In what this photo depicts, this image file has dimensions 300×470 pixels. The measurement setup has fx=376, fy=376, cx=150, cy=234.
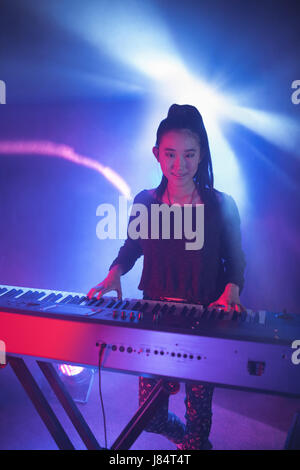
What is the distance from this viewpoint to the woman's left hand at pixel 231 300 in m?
1.43

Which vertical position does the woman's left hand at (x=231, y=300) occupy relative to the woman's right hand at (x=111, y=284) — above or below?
below

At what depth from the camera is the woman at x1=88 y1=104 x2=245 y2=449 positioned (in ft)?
5.74

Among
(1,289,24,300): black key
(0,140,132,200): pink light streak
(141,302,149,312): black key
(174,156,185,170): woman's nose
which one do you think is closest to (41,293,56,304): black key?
(1,289,24,300): black key

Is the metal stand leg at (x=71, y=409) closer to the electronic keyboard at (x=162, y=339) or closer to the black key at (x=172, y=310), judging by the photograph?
the electronic keyboard at (x=162, y=339)

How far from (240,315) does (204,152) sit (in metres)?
0.92

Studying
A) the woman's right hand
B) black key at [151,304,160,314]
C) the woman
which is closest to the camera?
black key at [151,304,160,314]

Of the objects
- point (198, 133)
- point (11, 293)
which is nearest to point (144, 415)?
point (11, 293)

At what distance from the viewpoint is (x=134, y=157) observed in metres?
2.68

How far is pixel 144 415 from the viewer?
1331 mm

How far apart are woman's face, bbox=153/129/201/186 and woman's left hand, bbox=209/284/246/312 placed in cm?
61

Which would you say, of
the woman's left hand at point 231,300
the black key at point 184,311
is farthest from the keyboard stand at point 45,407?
the woman's left hand at point 231,300

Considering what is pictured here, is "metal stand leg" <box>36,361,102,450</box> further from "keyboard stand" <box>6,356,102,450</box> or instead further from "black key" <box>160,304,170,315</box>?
"black key" <box>160,304,170,315</box>

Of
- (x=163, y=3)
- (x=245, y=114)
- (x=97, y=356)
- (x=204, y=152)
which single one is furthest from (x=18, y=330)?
(x=163, y=3)

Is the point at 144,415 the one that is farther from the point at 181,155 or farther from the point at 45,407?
the point at 181,155
